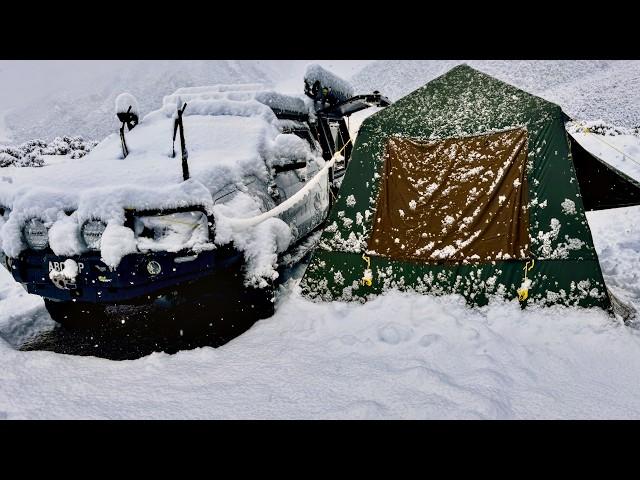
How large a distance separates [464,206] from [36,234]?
Result: 3.83 m

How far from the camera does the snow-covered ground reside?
2.77m

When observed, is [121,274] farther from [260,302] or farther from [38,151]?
[38,151]

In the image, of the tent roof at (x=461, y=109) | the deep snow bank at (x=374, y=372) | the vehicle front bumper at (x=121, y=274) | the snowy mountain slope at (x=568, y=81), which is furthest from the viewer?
the snowy mountain slope at (x=568, y=81)

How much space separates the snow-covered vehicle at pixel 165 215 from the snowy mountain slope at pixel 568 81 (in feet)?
45.3

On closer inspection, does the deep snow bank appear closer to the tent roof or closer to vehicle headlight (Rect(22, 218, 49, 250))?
vehicle headlight (Rect(22, 218, 49, 250))

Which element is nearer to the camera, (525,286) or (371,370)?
(371,370)

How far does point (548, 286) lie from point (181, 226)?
3.33 metres

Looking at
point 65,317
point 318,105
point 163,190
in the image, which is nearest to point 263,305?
point 163,190

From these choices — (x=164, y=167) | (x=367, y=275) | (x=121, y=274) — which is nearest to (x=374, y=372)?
(x=367, y=275)

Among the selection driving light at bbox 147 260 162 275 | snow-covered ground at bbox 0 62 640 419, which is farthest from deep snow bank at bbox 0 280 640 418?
driving light at bbox 147 260 162 275

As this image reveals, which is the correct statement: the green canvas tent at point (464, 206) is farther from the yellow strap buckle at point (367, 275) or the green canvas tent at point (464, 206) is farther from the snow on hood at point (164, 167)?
the snow on hood at point (164, 167)

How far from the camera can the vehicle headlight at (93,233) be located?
11.3ft

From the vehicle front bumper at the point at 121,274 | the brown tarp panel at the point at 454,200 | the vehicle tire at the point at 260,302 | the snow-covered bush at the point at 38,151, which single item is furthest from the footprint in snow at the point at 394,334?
the snow-covered bush at the point at 38,151

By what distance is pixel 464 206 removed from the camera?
4.23 meters
